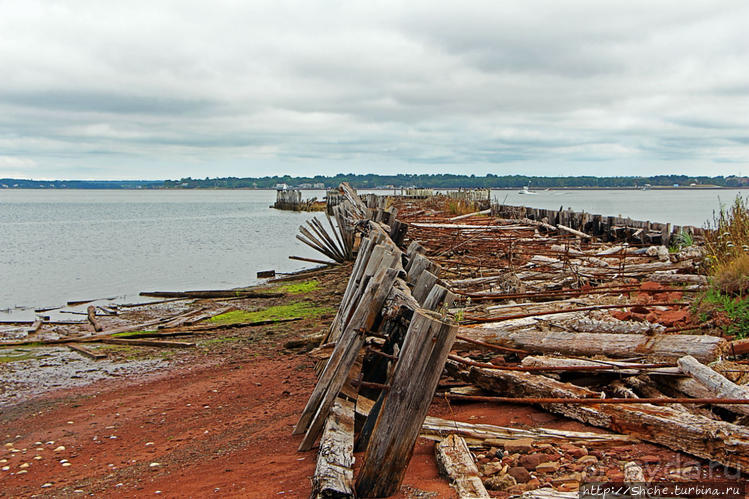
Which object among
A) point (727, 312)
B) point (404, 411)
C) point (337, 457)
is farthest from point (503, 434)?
point (727, 312)

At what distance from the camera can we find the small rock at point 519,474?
3564 millimetres

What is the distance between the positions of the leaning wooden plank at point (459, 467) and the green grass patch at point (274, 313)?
888 cm

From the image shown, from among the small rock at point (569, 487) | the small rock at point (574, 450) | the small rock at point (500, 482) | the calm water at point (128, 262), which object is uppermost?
the small rock at point (569, 487)

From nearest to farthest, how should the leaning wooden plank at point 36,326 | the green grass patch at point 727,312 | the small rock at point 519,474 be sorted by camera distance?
the small rock at point 519,474
the green grass patch at point 727,312
the leaning wooden plank at point 36,326

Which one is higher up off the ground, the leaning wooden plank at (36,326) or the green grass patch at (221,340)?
the green grass patch at (221,340)

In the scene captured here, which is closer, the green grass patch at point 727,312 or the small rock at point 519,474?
the small rock at point 519,474

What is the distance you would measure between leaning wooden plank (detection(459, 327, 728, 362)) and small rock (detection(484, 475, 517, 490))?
6.23 ft

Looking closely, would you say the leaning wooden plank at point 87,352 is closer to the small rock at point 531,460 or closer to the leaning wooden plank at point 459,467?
the leaning wooden plank at point 459,467

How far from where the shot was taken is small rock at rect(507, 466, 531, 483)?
11.7ft

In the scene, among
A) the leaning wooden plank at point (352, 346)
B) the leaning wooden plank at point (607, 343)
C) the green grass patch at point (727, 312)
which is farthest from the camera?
the green grass patch at point (727, 312)

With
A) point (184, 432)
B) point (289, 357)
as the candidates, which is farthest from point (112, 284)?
point (184, 432)

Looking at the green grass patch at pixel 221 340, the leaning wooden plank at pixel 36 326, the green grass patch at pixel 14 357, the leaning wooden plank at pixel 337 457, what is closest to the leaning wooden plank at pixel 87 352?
the green grass patch at pixel 14 357

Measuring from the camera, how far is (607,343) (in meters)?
5.11

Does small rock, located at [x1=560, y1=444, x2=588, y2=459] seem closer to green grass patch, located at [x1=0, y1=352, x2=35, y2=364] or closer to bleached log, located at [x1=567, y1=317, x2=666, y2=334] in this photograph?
bleached log, located at [x1=567, y1=317, x2=666, y2=334]
